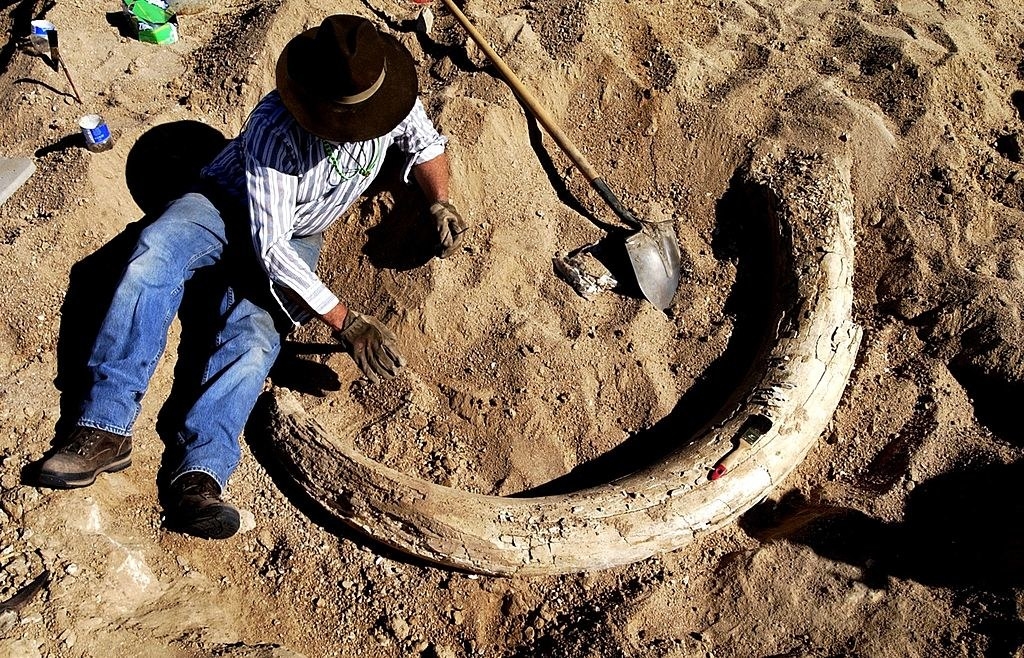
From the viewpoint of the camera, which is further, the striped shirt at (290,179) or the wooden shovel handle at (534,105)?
the wooden shovel handle at (534,105)

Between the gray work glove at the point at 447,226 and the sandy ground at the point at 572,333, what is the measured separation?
0.14 metres

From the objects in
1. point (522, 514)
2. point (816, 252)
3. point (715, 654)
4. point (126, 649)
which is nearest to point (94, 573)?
point (126, 649)

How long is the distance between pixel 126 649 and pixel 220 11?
11.5 ft

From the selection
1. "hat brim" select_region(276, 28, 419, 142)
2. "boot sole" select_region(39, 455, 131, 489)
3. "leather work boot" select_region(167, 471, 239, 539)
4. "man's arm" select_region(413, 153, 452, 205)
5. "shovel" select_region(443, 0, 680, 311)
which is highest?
"hat brim" select_region(276, 28, 419, 142)

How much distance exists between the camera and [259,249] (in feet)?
10.4

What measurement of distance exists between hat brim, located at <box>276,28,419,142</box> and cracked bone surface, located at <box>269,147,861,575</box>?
112 centimetres

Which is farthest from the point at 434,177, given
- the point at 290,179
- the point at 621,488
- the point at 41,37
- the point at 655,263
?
the point at 41,37

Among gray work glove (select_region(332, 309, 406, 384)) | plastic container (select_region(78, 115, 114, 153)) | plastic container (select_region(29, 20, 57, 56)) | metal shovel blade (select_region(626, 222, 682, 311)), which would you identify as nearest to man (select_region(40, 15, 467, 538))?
gray work glove (select_region(332, 309, 406, 384))

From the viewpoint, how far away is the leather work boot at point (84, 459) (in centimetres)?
298

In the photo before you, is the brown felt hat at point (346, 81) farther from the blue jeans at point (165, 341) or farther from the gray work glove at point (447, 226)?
the blue jeans at point (165, 341)

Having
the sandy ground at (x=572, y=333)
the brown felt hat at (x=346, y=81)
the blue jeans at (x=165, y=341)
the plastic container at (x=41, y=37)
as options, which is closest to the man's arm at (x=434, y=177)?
the sandy ground at (x=572, y=333)

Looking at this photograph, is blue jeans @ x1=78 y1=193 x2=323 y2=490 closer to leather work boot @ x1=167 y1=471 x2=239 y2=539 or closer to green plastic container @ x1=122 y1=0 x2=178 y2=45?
leather work boot @ x1=167 y1=471 x2=239 y2=539

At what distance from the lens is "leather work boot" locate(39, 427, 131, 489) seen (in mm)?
2984

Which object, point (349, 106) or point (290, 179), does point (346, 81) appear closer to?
point (349, 106)
